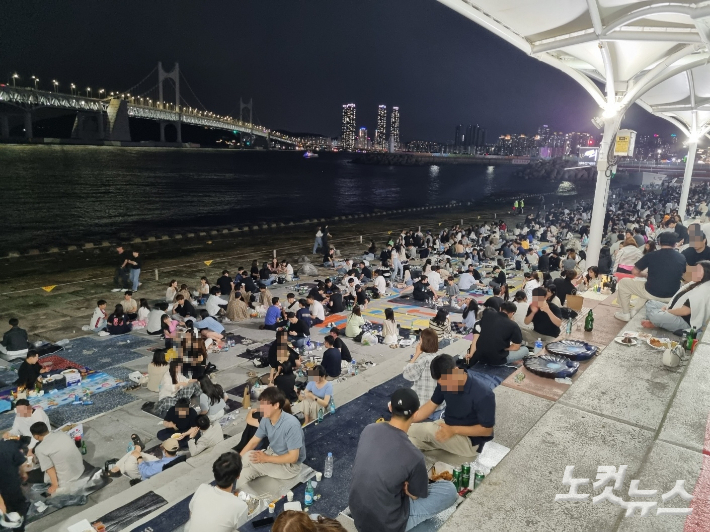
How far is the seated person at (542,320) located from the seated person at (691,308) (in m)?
1.33

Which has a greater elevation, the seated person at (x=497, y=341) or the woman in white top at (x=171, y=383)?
the seated person at (x=497, y=341)

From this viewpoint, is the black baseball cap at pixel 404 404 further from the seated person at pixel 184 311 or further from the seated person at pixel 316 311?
the seated person at pixel 184 311

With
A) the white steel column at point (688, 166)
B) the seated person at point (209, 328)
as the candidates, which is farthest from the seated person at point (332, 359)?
the white steel column at point (688, 166)

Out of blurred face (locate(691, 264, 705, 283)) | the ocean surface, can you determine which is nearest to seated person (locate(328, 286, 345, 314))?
blurred face (locate(691, 264, 705, 283))

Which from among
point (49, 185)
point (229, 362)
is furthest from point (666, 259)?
point (49, 185)

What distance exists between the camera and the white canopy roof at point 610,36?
10641 millimetres

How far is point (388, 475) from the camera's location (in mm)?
3535

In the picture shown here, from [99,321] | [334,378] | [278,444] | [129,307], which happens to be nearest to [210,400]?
[334,378]

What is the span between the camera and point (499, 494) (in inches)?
139

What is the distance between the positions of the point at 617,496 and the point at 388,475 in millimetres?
1599

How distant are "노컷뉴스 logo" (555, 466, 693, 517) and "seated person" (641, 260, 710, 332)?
3.47m

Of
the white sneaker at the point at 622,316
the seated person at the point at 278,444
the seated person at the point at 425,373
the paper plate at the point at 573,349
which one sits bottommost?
the seated person at the point at 278,444

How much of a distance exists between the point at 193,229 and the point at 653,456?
148 feet

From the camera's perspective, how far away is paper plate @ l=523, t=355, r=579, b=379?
566 centimetres
